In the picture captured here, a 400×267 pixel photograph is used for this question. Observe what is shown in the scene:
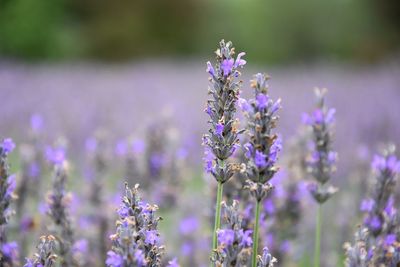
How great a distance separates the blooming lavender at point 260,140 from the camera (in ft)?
6.36

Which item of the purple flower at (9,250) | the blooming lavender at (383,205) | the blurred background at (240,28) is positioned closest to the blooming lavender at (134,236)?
the purple flower at (9,250)

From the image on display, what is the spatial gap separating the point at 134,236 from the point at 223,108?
522 millimetres

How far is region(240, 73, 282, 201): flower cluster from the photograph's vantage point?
194 centimetres

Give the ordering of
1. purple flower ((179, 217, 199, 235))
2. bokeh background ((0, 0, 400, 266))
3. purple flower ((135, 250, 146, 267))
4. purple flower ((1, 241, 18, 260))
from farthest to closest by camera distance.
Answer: bokeh background ((0, 0, 400, 266)), purple flower ((179, 217, 199, 235)), purple flower ((1, 241, 18, 260)), purple flower ((135, 250, 146, 267))

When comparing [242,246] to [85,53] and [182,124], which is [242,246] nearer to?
[182,124]

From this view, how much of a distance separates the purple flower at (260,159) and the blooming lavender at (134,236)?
37 cm

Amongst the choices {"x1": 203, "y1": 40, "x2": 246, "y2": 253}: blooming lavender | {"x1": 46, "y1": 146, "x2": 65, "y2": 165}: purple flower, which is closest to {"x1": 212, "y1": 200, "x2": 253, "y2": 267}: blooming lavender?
{"x1": 203, "y1": 40, "x2": 246, "y2": 253}: blooming lavender

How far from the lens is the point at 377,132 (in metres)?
7.45

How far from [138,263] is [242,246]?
334mm

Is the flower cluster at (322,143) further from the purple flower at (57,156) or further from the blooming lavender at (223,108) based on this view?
the purple flower at (57,156)

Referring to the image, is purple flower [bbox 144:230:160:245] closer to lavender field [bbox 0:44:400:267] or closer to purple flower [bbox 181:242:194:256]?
lavender field [bbox 0:44:400:267]

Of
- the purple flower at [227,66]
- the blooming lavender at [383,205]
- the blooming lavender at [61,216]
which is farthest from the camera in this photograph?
the blooming lavender at [61,216]

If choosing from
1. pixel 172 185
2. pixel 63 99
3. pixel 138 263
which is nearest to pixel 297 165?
pixel 172 185

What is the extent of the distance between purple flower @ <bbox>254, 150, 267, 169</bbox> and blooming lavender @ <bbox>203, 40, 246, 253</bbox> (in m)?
0.07
